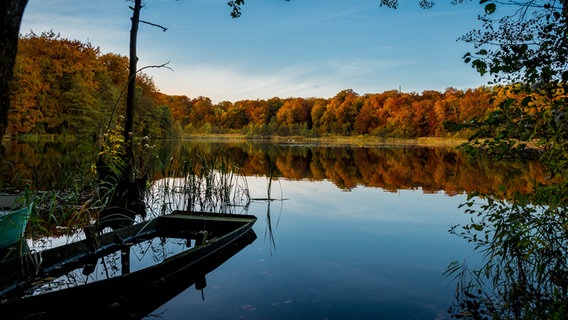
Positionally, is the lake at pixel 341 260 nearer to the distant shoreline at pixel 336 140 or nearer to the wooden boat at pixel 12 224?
the wooden boat at pixel 12 224

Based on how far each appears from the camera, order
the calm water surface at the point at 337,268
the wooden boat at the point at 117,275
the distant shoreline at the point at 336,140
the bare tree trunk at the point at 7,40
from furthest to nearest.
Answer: the distant shoreline at the point at 336,140, the calm water surface at the point at 337,268, the wooden boat at the point at 117,275, the bare tree trunk at the point at 7,40

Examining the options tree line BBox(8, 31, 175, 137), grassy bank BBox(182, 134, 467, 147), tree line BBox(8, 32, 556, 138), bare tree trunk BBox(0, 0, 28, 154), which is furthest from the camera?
grassy bank BBox(182, 134, 467, 147)

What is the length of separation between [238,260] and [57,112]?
3830cm

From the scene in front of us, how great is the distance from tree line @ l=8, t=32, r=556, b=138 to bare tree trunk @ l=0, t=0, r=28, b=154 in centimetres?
346

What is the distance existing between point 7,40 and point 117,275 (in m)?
3.37

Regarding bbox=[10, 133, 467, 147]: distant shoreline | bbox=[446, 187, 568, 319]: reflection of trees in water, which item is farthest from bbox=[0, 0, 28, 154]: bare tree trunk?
bbox=[10, 133, 467, 147]: distant shoreline

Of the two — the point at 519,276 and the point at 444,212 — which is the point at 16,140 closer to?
the point at 444,212

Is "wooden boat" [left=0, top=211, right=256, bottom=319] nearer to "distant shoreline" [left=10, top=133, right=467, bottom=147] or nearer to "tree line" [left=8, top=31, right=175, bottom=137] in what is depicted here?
"distant shoreline" [left=10, top=133, right=467, bottom=147]

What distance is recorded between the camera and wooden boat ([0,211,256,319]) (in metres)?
3.74

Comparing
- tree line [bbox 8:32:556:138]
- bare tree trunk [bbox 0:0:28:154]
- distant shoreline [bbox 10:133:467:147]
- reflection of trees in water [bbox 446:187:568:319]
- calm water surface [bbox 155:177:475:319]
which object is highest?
tree line [bbox 8:32:556:138]

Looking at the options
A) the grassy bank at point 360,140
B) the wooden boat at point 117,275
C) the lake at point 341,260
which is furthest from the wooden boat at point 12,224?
the grassy bank at point 360,140

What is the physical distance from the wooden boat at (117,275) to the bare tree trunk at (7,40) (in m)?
1.80

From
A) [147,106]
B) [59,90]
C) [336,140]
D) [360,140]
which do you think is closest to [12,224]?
[59,90]

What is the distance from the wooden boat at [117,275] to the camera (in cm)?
374
